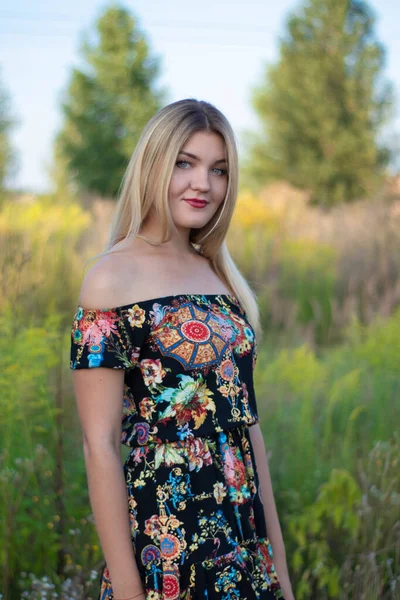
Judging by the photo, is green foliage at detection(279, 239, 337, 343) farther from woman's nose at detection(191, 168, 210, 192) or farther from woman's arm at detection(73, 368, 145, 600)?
woman's arm at detection(73, 368, 145, 600)

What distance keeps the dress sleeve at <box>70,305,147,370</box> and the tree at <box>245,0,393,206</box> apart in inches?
929

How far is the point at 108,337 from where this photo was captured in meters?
1.74

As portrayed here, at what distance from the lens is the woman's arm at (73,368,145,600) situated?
1.71 meters

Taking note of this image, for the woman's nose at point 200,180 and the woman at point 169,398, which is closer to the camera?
the woman at point 169,398

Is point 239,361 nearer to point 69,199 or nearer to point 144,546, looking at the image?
point 144,546

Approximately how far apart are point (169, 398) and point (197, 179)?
637mm

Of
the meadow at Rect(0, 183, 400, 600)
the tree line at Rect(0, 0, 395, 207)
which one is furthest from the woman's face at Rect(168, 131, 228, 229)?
the tree line at Rect(0, 0, 395, 207)

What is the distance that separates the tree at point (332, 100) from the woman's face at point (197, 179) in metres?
23.2

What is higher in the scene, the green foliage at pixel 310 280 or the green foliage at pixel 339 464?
the green foliage at pixel 310 280

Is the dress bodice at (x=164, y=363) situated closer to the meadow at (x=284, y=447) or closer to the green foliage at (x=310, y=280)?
the meadow at (x=284, y=447)

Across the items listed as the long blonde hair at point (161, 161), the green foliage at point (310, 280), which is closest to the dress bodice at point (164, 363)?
the long blonde hair at point (161, 161)

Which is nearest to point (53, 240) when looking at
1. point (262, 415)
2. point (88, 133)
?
point (262, 415)

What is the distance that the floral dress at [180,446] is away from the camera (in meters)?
1.74

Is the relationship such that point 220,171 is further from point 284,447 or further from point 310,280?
point 310,280
